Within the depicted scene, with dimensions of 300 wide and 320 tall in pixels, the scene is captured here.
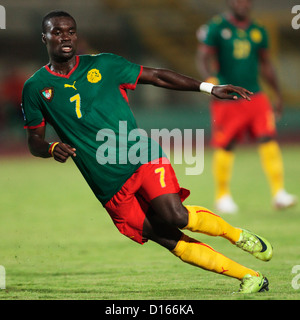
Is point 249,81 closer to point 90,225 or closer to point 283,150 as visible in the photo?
point 90,225

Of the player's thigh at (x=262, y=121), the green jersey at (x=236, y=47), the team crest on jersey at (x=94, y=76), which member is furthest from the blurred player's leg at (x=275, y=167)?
the team crest on jersey at (x=94, y=76)

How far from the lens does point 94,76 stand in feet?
16.0

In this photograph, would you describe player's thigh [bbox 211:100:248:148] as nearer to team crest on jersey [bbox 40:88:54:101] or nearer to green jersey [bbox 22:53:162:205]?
green jersey [bbox 22:53:162:205]

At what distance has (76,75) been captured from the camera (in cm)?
485

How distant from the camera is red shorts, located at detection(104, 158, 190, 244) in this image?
187 inches

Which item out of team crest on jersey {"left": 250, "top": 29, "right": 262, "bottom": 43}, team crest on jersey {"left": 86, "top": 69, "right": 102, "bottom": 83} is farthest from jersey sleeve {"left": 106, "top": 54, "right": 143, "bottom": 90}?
team crest on jersey {"left": 250, "top": 29, "right": 262, "bottom": 43}

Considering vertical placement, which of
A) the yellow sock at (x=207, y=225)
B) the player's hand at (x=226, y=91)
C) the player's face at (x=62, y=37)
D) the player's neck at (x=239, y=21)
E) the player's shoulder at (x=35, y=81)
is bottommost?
the yellow sock at (x=207, y=225)

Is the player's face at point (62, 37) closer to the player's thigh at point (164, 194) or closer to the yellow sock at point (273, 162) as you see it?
the player's thigh at point (164, 194)

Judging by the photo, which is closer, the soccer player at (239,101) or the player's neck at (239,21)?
the soccer player at (239,101)

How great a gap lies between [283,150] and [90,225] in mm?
9229

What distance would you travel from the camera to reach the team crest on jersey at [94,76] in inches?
192

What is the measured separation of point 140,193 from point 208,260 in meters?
0.66

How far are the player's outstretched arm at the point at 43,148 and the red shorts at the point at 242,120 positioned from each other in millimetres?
4652

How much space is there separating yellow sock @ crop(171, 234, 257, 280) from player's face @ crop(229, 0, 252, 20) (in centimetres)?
513
